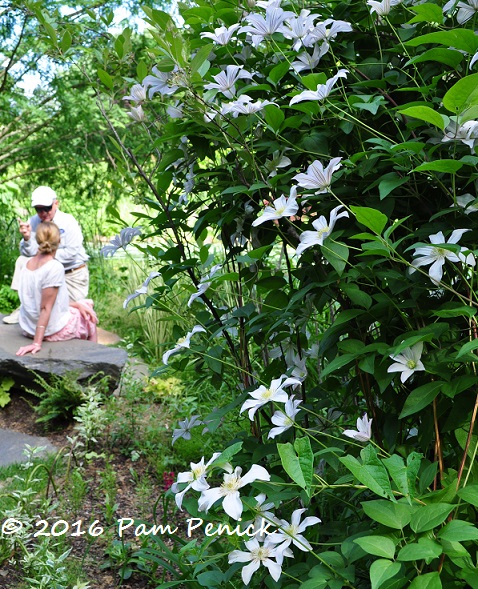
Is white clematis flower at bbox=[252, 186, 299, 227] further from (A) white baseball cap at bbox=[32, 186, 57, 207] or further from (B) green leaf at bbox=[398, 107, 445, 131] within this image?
(A) white baseball cap at bbox=[32, 186, 57, 207]

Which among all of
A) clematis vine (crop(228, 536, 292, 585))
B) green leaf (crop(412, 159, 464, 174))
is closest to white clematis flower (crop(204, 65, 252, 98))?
green leaf (crop(412, 159, 464, 174))

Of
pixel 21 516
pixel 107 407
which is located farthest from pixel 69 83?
pixel 21 516

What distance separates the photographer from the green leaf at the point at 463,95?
1.20 meters

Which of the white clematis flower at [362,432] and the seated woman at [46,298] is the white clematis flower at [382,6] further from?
the seated woman at [46,298]

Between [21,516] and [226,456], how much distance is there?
1.66 meters

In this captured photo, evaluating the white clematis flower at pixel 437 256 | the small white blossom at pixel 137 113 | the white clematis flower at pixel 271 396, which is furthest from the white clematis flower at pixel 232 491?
the small white blossom at pixel 137 113

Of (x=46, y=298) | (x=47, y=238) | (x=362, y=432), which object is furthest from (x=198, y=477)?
(x=47, y=238)

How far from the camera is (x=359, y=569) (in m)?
1.73

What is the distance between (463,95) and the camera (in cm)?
123

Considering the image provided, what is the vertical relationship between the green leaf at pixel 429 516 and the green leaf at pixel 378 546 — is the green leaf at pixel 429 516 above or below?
above

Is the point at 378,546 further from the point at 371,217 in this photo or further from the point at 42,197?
the point at 42,197

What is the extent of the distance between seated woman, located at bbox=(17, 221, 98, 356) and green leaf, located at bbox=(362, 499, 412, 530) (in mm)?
4387

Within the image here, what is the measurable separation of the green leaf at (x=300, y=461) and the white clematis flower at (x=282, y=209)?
1.67ft

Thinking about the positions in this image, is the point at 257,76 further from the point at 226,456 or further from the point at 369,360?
the point at 226,456
